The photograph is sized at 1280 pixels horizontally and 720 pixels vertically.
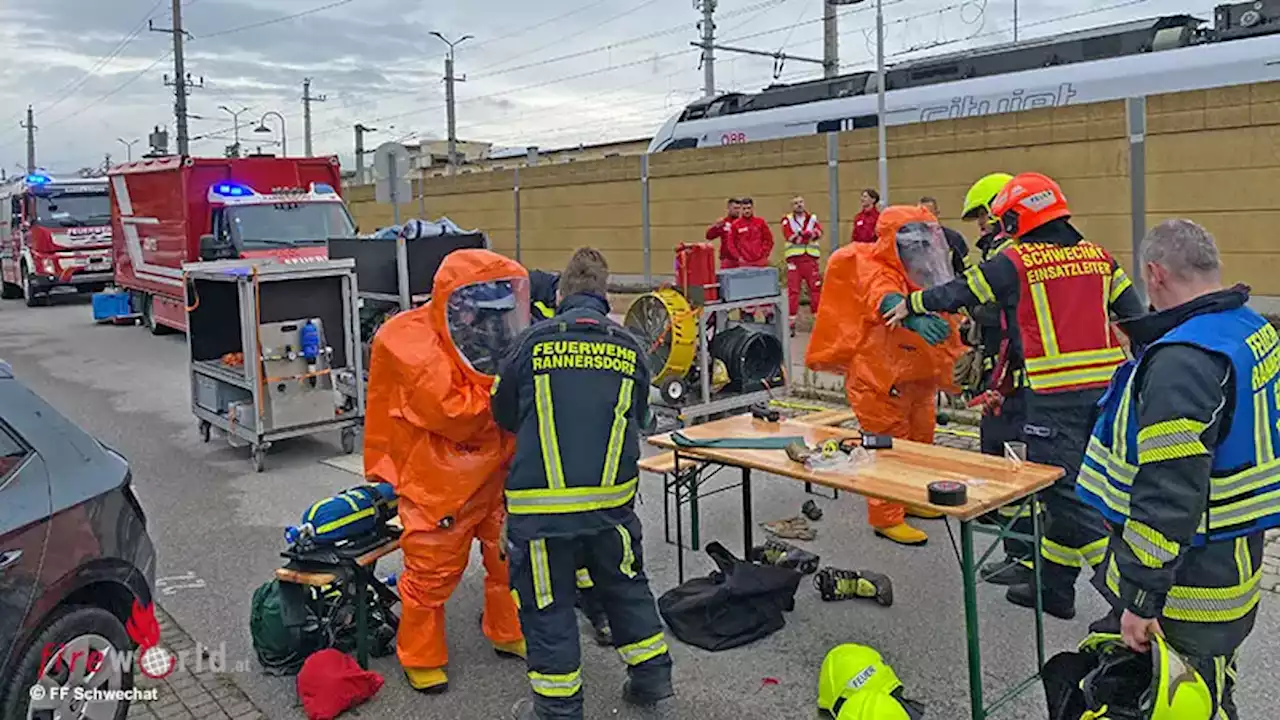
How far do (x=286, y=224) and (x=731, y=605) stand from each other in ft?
35.6

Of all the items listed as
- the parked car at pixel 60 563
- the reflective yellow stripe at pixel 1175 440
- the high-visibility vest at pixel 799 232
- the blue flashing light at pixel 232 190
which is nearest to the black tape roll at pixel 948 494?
the reflective yellow stripe at pixel 1175 440

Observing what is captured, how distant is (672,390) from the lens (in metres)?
8.48

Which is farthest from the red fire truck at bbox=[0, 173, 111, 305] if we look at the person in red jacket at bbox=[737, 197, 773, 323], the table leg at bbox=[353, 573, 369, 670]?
the table leg at bbox=[353, 573, 369, 670]

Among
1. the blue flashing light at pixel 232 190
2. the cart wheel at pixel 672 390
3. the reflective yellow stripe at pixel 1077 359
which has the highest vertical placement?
the blue flashing light at pixel 232 190

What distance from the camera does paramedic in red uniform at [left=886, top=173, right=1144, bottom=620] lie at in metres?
4.74

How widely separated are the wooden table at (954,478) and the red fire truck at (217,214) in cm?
908

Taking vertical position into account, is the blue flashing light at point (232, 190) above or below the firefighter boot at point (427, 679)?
above

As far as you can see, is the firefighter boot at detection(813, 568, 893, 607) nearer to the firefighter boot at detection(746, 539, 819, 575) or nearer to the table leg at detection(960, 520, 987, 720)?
the firefighter boot at detection(746, 539, 819, 575)

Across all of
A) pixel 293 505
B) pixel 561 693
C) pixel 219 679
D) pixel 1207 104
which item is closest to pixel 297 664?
pixel 219 679

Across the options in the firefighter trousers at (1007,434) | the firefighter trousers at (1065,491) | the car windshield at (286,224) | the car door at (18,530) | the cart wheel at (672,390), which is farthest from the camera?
the car windshield at (286,224)

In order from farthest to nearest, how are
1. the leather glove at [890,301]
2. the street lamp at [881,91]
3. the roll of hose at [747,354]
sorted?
1. the street lamp at [881,91]
2. the roll of hose at [747,354]
3. the leather glove at [890,301]

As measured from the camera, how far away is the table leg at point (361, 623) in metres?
4.45

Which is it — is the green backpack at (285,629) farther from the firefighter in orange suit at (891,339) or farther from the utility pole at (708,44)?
the utility pole at (708,44)

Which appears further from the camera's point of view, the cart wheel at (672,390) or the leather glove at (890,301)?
the cart wheel at (672,390)
